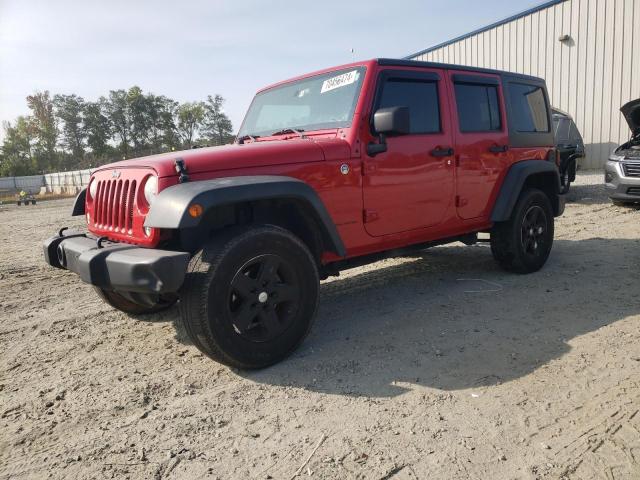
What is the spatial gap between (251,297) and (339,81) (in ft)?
6.18

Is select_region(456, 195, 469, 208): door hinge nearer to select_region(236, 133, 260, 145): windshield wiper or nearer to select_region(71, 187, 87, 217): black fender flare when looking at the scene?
select_region(236, 133, 260, 145): windshield wiper

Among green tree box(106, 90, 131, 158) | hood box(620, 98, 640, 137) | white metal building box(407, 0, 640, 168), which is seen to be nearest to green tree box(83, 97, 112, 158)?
green tree box(106, 90, 131, 158)

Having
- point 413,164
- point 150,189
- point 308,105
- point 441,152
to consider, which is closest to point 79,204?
point 150,189

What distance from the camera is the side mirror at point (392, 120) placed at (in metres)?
3.16

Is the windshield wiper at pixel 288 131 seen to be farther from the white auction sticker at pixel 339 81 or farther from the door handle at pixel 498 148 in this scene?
the door handle at pixel 498 148

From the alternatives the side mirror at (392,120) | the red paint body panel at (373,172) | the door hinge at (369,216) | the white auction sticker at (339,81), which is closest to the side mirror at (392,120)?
the side mirror at (392,120)

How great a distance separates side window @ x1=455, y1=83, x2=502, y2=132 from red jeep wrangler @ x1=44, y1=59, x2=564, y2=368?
18 millimetres

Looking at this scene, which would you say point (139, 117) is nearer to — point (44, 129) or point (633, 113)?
point (44, 129)

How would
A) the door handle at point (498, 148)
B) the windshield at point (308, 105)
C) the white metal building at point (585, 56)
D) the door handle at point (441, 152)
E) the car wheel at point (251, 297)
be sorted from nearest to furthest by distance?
the car wheel at point (251, 297), the windshield at point (308, 105), the door handle at point (441, 152), the door handle at point (498, 148), the white metal building at point (585, 56)

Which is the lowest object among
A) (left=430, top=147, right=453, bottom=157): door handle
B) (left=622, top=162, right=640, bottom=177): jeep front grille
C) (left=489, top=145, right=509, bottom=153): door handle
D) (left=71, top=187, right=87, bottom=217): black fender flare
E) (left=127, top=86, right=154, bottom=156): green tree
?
(left=622, top=162, right=640, bottom=177): jeep front grille

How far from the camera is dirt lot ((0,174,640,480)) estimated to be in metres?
2.03

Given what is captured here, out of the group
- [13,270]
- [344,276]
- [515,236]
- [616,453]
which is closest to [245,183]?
[616,453]

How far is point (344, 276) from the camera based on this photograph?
16.9 feet

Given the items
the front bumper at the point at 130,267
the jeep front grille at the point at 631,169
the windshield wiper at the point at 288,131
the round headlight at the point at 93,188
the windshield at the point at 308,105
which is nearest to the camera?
the front bumper at the point at 130,267
